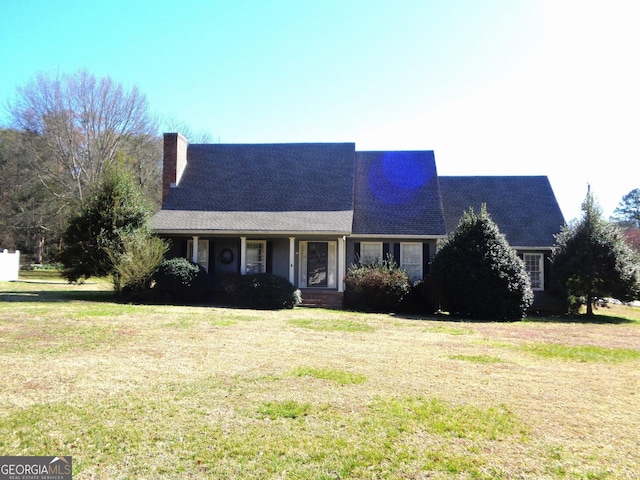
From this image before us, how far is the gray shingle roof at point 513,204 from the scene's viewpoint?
20.4m

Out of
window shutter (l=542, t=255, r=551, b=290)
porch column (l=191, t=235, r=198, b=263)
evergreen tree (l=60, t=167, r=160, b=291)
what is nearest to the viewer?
evergreen tree (l=60, t=167, r=160, b=291)

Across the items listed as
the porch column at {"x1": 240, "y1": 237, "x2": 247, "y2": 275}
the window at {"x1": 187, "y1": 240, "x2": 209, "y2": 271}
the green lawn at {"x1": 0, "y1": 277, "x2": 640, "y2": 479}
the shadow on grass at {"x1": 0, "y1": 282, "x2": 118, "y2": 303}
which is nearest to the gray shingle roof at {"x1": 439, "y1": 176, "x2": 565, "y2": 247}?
the porch column at {"x1": 240, "y1": 237, "x2": 247, "y2": 275}

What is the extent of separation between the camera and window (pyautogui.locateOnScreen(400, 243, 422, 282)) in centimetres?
1881

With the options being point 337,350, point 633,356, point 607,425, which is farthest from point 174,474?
point 633,356

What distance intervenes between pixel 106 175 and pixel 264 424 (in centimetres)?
1557

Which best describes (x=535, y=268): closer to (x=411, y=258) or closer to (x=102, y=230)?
(x=411, y=258)

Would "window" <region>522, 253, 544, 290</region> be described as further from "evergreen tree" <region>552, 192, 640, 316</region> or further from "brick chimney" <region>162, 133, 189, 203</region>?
"brick chimney" <region>162, 133, 189, 203</region>

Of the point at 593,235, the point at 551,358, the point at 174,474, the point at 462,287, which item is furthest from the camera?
the point at 593,235

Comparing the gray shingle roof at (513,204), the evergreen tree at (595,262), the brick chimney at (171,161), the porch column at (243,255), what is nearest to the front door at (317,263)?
the porch column at (243,255)

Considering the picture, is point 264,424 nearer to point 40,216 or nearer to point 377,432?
point 377,432

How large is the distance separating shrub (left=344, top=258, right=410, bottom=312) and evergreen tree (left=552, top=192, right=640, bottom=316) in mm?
6709

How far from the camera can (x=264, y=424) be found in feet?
15.0

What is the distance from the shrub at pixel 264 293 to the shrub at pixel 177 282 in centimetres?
146

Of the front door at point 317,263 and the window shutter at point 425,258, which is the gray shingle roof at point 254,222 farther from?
the window shutter at point 425,258
